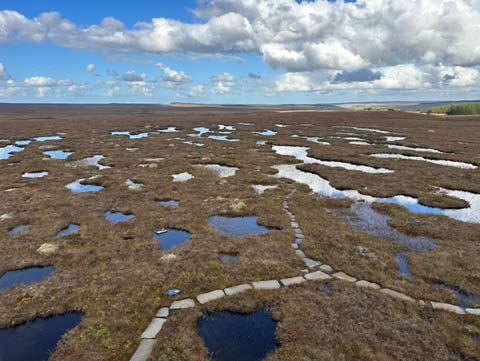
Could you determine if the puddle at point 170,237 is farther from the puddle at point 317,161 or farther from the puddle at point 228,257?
the puddle at point 317,161

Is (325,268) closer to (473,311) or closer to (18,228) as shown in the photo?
(473,311)

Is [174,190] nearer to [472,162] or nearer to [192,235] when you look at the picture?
[192,235]

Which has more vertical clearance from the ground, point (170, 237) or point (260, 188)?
point (260, 188)

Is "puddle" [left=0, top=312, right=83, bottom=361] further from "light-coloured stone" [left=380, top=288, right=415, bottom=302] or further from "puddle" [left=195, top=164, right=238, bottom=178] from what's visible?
"puddle" [left=195, top=164, right=238, bottom=178]

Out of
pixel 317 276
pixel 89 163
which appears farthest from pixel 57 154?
pixel 317 276

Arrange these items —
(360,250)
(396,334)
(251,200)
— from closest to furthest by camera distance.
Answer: (396,334) < (360,250) < (251,200)

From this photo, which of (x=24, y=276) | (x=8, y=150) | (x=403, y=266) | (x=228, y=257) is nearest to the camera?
(x=24, y=276)

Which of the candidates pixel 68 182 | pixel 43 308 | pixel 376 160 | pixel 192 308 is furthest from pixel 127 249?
pixel 376 160
